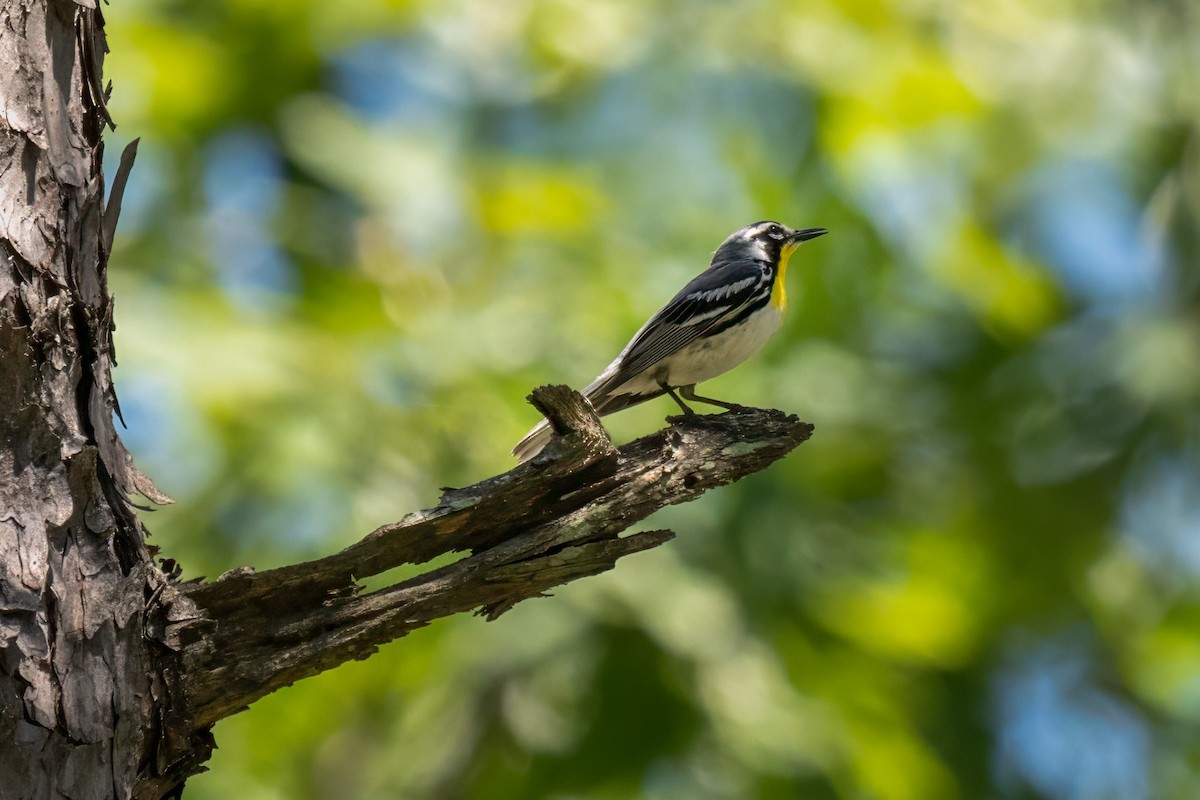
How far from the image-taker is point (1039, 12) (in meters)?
9.69

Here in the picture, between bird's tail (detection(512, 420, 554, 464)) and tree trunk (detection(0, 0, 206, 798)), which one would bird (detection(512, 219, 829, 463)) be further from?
tree trunk (detection(0, 0, 206, 798))

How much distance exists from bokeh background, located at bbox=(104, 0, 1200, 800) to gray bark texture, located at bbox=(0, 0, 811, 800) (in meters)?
3.62

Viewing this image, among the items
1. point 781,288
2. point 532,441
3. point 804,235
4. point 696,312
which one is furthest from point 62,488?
point 804,235

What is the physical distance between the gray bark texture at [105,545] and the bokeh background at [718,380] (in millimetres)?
3624

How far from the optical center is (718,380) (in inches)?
331

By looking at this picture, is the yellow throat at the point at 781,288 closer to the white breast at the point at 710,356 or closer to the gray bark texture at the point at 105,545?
the white breast at the point at 710,356

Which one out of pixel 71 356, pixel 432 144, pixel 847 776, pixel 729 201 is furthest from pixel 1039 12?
pixel 71 356

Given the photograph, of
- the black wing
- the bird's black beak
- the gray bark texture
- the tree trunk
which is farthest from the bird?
the tree trunk

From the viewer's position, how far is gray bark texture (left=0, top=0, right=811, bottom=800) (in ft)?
10.5

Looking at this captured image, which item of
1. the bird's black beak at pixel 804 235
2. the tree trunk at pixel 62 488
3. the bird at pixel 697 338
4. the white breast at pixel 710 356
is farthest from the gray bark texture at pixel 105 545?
the bird's black beak at pixel 804 235

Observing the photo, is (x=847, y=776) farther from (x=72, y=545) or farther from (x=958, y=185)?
(x=72, y=545)

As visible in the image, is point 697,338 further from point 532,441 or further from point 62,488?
point 62,488

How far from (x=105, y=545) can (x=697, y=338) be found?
3892 mm

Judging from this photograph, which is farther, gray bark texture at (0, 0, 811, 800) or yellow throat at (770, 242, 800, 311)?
yellow throat at (770, 242, 800, 311)
